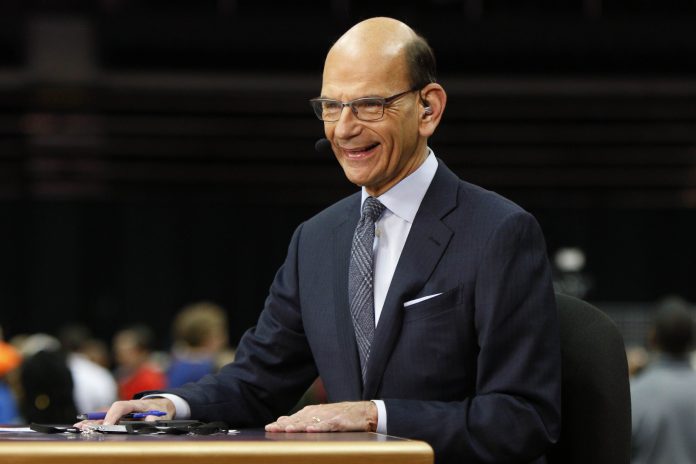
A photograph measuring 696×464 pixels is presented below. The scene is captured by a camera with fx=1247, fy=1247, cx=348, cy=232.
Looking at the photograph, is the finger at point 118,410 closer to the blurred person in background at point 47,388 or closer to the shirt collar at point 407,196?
the shirt collar at point 407,196

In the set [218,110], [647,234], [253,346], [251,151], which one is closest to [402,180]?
[253,346]

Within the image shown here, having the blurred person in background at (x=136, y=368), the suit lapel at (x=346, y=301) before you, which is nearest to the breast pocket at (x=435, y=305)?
the suit lapel at (x=346, y=301)

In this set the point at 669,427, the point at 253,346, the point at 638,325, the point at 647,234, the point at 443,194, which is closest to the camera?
the point at 443,194

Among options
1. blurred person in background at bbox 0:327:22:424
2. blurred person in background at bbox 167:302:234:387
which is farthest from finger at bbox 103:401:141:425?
blurred person in background at bbox 167:302:234:387

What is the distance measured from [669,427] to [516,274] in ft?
9.13

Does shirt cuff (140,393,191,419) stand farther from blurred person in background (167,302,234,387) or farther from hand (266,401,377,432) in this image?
blurred person in background (167,302,234,387)

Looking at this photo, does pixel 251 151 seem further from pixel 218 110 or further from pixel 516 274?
pixel 516 274

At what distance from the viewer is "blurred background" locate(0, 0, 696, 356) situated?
10414 millimetres

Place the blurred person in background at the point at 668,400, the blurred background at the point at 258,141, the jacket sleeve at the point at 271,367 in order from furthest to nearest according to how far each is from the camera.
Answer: the blurred background at the point at 258,141 < the blurred person in background at the point at 668,400 < the jacket sleeve at the point at 271,367

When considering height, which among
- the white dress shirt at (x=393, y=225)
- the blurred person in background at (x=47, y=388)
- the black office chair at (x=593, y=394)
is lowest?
the blurred person in background at (x=47, y=388)

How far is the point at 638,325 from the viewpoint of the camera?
10.9 metres

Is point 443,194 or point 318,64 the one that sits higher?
point 318,64

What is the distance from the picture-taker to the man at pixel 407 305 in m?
1.76

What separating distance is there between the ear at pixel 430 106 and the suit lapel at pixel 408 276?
0.43 ft
